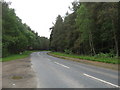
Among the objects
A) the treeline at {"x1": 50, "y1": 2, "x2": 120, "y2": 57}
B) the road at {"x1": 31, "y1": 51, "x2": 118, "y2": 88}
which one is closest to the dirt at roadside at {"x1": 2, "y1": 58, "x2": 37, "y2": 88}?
the road at {"x1": 31, "y1": 51, "x2": 118, "y2": 88}

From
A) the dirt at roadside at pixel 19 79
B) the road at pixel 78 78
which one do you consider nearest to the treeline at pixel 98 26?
the road at pixel 78 78

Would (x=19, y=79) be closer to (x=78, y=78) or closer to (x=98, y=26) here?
(x=78, y=78)

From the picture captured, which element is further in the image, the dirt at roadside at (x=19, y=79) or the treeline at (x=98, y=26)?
the treeline at (x=98, y=26)

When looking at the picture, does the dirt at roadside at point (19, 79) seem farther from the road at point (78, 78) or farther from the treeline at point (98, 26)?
the treeline at point (98, 26)

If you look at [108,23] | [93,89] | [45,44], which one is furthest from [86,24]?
[45,44]

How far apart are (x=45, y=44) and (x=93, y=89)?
153 metres

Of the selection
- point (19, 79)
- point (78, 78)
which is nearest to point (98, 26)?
point (78, 78)

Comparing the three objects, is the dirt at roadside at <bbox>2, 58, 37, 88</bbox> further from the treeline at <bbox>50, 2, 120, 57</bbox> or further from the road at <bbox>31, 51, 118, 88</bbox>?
the treeline at <bbox>50, 2, 120, 57</bbox>

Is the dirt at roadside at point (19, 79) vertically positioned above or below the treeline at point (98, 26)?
below

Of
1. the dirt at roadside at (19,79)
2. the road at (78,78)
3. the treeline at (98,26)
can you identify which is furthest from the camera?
the treeline at (98,26)

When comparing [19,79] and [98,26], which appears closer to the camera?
[19,79]

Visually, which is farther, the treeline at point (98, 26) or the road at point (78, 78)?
the treeline at point (98, 26)

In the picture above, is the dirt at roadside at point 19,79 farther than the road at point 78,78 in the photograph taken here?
Yes

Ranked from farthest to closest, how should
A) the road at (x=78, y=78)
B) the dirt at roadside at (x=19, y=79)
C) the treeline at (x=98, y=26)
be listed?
the treeline at (x=98, y=26) < the dirt at roadside at (x=19, y=79) < the road at (x=78, y=78)
